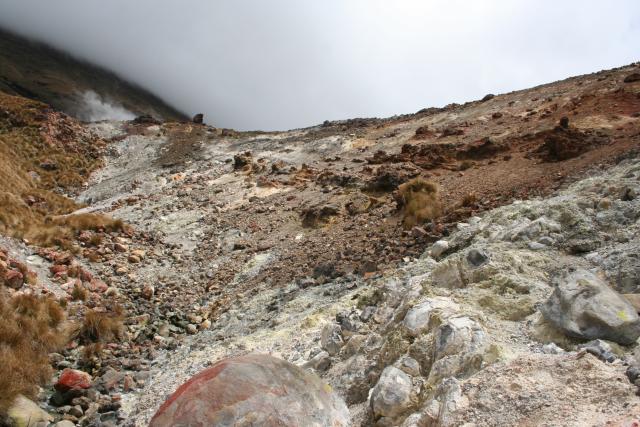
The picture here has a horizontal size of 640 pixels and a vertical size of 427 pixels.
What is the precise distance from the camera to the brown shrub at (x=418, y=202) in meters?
10.8

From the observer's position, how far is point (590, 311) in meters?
4.02

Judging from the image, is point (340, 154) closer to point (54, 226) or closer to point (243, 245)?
point (243, 245)

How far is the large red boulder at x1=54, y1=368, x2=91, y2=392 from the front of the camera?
699cm

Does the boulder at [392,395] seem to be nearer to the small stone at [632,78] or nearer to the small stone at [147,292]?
the small stone at [147,292]

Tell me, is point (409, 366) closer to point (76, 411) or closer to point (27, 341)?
point (76, 411)

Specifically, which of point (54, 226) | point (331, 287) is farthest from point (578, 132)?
point (54, 226)

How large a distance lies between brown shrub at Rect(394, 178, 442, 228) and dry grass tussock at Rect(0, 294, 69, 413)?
7929 mm

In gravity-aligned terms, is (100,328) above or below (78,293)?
below

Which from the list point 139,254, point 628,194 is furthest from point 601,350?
point 139,254

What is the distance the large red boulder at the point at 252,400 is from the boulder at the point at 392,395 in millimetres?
457

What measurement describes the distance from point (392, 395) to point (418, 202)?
25.1ft

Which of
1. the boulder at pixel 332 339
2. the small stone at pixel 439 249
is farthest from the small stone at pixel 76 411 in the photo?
the small stone at pixel 439 249

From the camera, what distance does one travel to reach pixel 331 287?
9.24 meters

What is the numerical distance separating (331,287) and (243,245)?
5.67 meters
